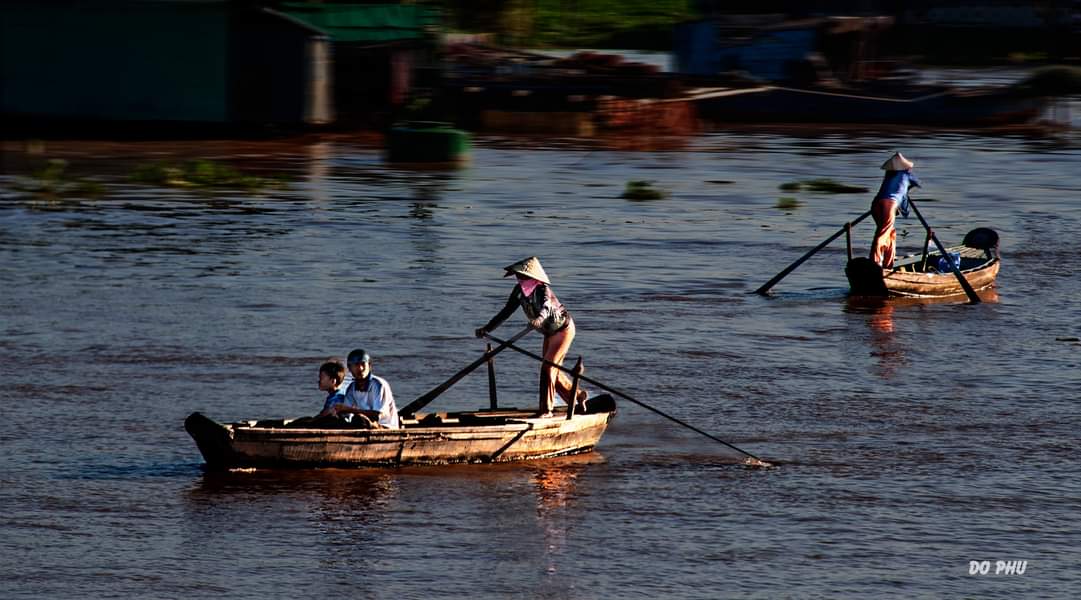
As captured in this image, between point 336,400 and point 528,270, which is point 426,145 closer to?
point 528,270

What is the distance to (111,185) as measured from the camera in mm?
36125

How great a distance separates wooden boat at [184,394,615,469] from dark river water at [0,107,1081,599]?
0.63 feet

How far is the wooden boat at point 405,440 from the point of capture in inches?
565

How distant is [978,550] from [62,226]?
2133cm

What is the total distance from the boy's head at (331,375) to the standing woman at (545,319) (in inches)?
57.6

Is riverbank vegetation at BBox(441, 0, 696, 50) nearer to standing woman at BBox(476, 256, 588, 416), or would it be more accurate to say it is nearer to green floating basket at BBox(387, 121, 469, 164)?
green floating basket at BBox(387, 121, 469, 164)

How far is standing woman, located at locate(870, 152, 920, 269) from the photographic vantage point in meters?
24.3

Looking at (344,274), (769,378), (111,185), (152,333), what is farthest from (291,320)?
(111,185)

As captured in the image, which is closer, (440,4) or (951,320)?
(951,320)

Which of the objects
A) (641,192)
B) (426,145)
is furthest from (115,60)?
(641,192)

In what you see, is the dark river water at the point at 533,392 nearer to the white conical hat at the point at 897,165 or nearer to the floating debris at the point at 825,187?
the floating debris at the point at 825,187

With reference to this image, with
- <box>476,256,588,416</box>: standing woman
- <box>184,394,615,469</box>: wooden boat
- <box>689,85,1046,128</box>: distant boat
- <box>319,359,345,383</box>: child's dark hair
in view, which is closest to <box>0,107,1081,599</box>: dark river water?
<box>184,394,615,469</box>: wooden boat

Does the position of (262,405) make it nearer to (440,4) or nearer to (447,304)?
(447,304)

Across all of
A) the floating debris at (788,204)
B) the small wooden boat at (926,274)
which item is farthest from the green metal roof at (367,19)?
the small wooden boat at (926,274)
